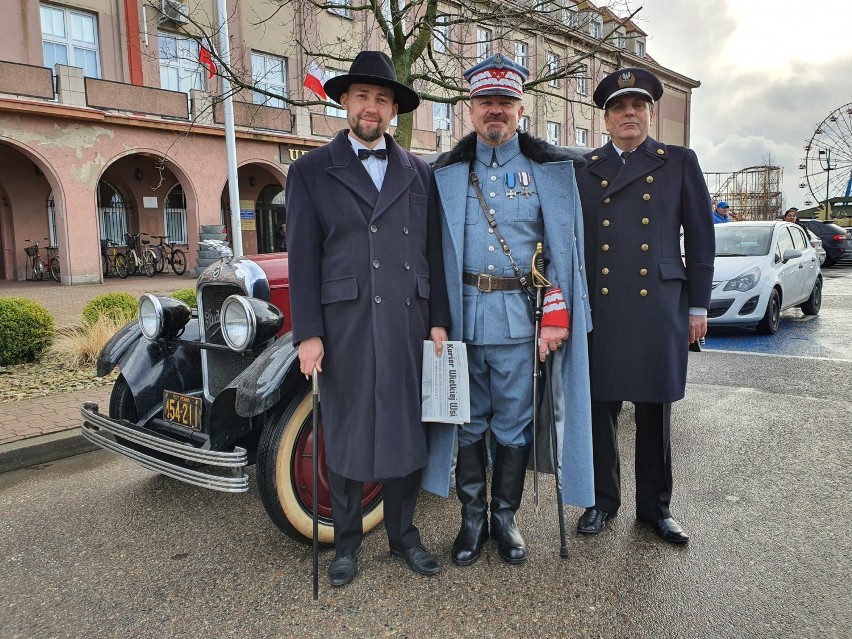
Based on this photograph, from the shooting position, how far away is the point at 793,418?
16.6ft

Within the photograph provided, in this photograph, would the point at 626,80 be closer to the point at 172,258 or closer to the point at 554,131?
the point at 172,258

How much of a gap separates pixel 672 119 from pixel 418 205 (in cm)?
4243

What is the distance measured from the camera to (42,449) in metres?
4.39

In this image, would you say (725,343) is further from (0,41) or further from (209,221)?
(0,41)

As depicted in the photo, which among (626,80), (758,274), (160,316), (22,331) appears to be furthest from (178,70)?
(626,80)

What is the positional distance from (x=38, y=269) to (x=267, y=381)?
17067mm

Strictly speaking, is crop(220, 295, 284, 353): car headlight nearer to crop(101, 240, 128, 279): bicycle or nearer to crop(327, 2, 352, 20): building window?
crop(327, 2, 352, 20): building window

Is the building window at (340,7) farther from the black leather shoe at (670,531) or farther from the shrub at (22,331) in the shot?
the black leather shoe at (670,531)

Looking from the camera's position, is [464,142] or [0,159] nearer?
[464,142]

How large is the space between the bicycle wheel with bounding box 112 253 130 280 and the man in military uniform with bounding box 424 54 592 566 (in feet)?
56.5

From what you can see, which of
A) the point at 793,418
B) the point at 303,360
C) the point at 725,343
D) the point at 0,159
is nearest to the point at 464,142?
the point at 303,360

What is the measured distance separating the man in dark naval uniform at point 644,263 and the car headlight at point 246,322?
1.61m

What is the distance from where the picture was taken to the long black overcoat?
3049mm

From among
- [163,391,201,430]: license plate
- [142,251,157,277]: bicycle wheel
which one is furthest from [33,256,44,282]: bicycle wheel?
[163,391,201,430]: license plate
